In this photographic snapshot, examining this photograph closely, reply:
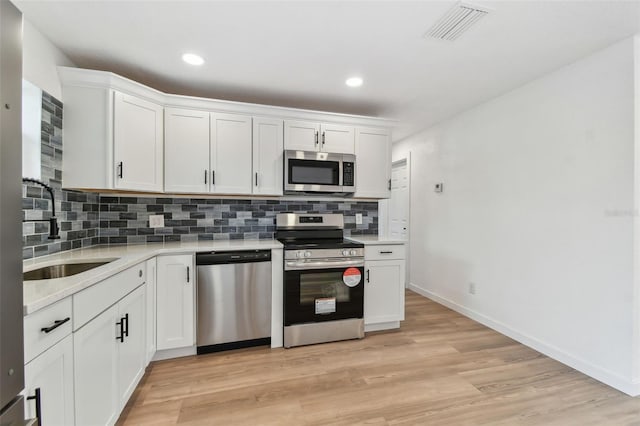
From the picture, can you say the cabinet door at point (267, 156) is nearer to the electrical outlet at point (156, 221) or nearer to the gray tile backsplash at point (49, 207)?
the electrical outlet at point (156, 221)

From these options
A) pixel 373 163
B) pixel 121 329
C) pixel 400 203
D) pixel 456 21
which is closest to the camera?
pixel 121 329

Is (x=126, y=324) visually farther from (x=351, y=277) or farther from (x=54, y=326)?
(x=351, y=277)

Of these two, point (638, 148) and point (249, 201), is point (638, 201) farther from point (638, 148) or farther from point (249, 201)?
point (249, 201)

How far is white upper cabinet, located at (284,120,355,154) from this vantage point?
2.97 meters

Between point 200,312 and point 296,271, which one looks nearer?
point 200,312

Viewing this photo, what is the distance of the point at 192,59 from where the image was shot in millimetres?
2246

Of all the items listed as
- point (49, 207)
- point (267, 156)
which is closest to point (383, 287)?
point (267, 156)

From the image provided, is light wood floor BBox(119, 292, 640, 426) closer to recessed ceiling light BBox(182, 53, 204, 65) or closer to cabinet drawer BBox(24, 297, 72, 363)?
cabinet drawer BBox(24, 297, 72, 363)

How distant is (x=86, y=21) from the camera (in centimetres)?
181

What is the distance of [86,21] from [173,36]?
0.51 m

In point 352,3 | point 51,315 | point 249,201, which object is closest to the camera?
point 51,315

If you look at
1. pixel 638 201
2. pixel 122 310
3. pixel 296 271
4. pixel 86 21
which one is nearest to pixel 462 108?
pixel 638 201

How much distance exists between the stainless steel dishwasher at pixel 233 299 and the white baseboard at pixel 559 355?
237 centimetres

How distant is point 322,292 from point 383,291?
697 millimetres
